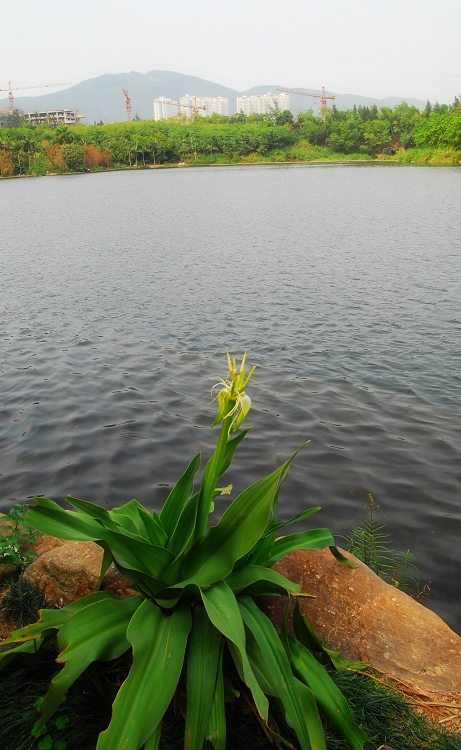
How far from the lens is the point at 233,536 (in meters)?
2.18

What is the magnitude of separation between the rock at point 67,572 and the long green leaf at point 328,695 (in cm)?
112

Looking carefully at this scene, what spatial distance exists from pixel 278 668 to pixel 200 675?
0.90ft

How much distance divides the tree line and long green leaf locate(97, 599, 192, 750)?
83946 mm

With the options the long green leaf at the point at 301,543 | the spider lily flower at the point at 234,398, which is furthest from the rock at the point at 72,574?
the spider lily flower at the point at 234,398

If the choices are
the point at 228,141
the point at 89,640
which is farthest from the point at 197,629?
the point at 228,141

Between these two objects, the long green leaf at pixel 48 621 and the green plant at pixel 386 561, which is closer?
the long green leaf at pixel 48 621

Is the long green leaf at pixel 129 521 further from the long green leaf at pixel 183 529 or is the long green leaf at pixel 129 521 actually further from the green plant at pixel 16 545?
the green plant at pixel 16 545

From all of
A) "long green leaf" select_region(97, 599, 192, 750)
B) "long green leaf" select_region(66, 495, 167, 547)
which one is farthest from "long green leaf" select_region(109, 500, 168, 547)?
"long green leaf" select_region(97, 599, 192, 750)

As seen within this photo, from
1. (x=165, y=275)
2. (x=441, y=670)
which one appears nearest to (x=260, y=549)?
(x=441, y=670)

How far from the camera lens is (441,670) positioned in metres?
2.47

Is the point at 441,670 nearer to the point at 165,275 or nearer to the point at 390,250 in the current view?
the point at 165,275

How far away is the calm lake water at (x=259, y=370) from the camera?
5402 mm

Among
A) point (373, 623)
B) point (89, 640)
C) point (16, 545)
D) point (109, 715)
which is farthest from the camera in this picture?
point (16, 545)

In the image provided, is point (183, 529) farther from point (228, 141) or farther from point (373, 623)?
point (228, 141)
